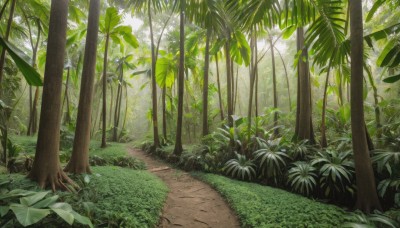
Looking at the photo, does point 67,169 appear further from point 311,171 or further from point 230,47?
point 230,47

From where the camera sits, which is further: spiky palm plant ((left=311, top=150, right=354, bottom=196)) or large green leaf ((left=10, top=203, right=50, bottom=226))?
spiky palm plant ((left=311, top=150, right=354, bottom=196))

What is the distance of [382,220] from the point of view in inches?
123

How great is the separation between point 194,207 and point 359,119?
3.47 m

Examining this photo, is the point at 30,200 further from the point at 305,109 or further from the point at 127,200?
the point at 305,109

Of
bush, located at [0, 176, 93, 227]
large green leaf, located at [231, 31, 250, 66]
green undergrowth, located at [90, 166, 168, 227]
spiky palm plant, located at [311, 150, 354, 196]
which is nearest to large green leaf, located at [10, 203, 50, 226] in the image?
bush, located at [0, 176, 93, 227]

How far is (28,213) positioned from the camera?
241 centimetres

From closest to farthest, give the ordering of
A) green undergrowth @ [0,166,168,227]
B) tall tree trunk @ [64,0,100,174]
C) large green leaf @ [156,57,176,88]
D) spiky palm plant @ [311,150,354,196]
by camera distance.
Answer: green undergrowth @ [0,166,168,227], spiky palm plant @ [311,150,354,196], tall tree trunk @ [64,0,100,174], large green leaf @ [156,57,176,88]

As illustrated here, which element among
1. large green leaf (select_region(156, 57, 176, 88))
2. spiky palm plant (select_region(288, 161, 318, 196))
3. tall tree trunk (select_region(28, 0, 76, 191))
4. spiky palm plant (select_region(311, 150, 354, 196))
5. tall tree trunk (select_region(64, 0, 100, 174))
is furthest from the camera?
large green leaf (select_region(156, 57, 176, 88))

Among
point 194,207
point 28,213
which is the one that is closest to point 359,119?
point 194,207

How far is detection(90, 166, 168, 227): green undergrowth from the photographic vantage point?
3.33 m

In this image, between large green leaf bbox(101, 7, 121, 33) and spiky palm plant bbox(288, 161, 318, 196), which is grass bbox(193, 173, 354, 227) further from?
large green leaf bbox(101, 7, 121, 33)

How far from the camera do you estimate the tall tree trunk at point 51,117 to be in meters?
4.04

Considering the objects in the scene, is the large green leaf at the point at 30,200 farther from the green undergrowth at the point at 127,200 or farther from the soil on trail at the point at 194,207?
the soil on trail at the point at 194,207

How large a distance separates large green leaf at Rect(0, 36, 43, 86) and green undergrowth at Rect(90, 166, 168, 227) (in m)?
1.98
